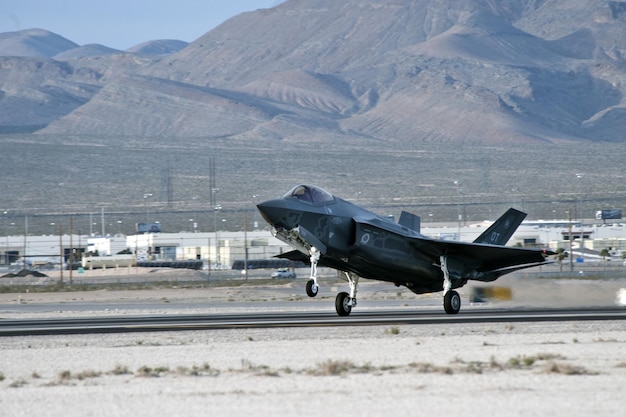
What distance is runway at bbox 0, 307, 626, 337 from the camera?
1176 inches

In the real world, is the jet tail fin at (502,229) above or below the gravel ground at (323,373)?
above

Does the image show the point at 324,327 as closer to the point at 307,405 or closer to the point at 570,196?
the point at 307,405

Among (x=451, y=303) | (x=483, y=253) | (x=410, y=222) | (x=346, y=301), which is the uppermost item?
(x=410, y=222)

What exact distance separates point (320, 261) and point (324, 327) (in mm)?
3904

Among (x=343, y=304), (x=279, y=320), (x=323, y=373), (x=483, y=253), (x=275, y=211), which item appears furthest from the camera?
(x=483, y=253)

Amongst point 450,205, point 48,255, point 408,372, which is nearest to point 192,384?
point 408,372

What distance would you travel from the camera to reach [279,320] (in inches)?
1287

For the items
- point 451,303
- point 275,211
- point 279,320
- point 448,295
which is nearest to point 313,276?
point 275,211

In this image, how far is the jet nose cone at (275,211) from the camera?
30094 mm

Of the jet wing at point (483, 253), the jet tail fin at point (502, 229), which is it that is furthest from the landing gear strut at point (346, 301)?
the jet tail fin at point (502, 229)

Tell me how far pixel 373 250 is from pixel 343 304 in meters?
2.00

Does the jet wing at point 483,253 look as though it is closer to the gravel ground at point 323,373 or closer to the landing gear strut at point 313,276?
the landing gear strut at point 313,276

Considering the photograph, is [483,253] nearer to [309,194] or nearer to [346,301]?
[346,301]

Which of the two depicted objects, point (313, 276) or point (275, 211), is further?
point (275, 211)
